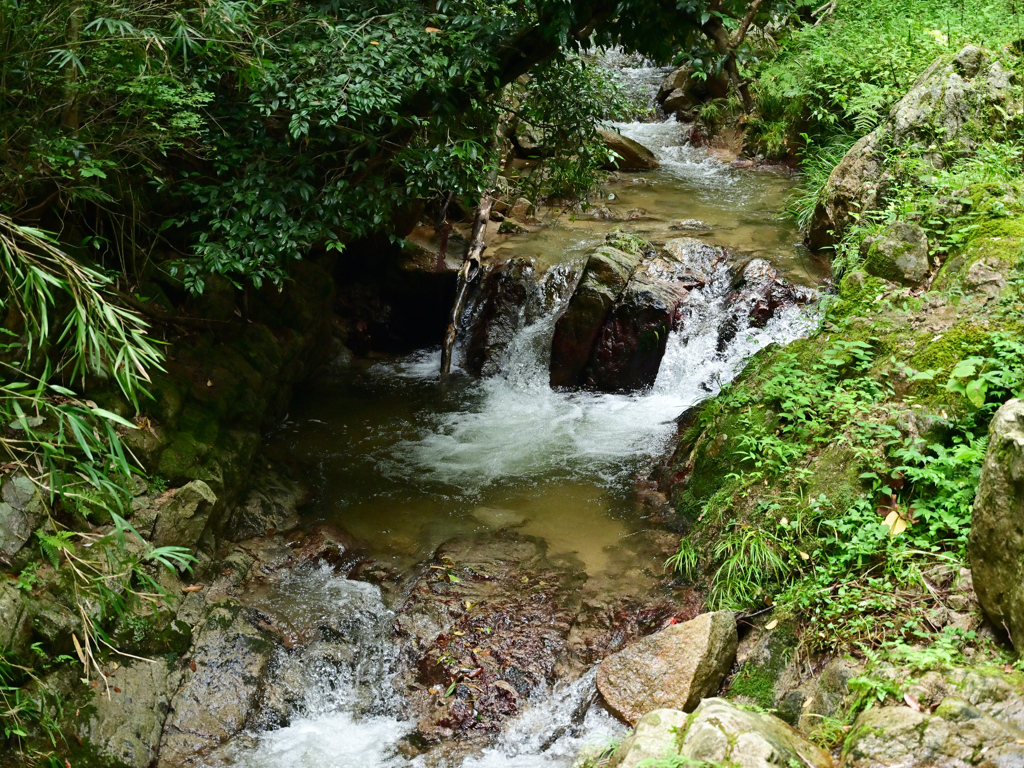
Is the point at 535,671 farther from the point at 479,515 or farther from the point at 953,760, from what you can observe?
the point at 953,760

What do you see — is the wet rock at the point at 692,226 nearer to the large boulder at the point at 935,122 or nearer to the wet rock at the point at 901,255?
the large boulder at the point at 935,122

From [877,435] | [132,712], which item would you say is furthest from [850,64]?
[132,712]

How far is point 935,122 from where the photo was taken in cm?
762

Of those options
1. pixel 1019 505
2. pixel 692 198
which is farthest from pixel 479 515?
pixel 692 198

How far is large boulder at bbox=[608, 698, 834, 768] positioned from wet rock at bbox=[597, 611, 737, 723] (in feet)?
3.05

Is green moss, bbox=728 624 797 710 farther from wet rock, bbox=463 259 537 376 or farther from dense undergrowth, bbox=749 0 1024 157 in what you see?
dense undergrowth, bbox=749 0 1024 157

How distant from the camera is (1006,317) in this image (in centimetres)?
501

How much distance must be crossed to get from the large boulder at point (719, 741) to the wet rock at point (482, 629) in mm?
1530

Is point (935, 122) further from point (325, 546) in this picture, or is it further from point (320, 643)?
point (320, 643)

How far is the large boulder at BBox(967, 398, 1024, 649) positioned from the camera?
10.8ft

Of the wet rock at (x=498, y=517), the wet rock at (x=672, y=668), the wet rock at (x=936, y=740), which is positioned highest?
the wet rock at (x=936, y=740)

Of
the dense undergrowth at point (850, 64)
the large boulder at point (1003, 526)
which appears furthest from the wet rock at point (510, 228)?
the large boulder at point (1003, 526)

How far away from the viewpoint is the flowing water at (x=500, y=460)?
190 inches

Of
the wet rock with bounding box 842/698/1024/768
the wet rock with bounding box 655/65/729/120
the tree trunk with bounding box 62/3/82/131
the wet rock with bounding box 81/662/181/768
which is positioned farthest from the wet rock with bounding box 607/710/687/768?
the wet rock with bounding box 655/65/729/120
